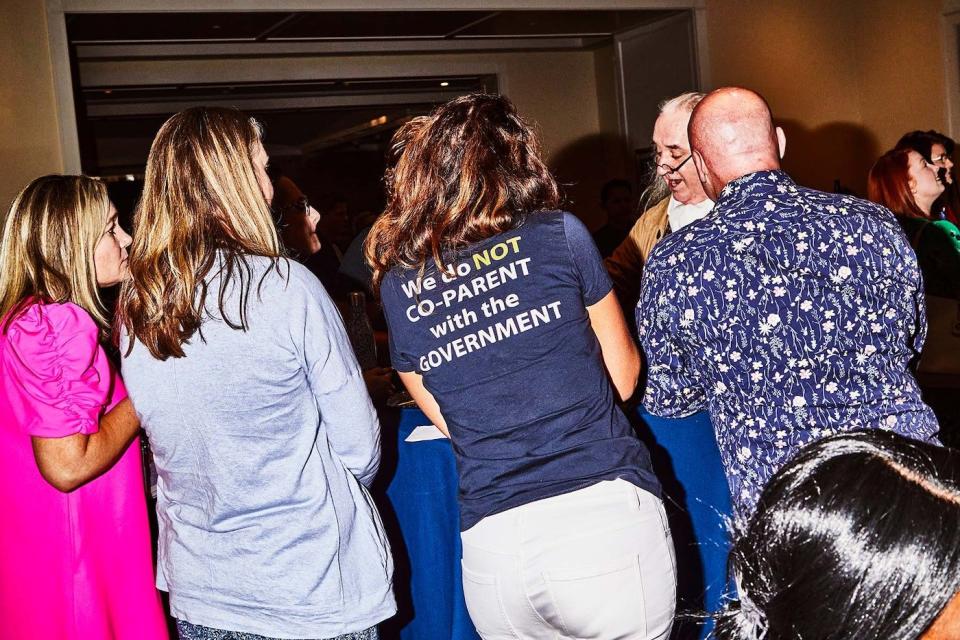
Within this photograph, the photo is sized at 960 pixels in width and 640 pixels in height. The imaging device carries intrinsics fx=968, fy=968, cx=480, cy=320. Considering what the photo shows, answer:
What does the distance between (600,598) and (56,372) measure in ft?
3.47

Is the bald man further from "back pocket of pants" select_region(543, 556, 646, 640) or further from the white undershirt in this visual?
the white undershirt

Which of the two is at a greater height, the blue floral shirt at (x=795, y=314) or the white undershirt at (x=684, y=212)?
the white undershirt at (x=684, y=212)

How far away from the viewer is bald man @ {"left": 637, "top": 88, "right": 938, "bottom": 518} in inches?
65.6

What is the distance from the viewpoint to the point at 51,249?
1.93 meters

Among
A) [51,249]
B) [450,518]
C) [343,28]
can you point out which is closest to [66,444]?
[51,249]

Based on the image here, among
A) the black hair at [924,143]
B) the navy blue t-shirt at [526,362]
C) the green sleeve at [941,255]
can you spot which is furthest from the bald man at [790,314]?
the black hair at [924,143]

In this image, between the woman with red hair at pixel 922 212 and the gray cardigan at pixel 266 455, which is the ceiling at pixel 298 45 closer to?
the woman with red hair at pixel 922 212

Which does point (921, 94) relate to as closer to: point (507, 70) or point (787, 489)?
point (507, 70)

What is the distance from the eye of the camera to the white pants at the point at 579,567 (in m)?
1.56

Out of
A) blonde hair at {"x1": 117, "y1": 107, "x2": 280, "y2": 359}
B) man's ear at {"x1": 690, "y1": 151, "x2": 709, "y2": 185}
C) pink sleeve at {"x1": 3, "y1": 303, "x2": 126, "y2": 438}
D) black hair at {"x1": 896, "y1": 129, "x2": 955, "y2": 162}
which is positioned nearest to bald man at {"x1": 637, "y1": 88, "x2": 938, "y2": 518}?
man's ear at {"x1": 690, "y1": 151, "x2": 709, "y2": 185}

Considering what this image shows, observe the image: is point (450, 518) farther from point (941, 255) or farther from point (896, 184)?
point (896, 184)

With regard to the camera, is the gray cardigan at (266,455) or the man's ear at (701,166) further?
the man's ear at (701,166)

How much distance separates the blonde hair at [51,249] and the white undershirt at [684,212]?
152 cm

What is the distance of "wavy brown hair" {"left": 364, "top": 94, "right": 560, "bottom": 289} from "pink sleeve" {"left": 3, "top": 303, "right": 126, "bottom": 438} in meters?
0.59
